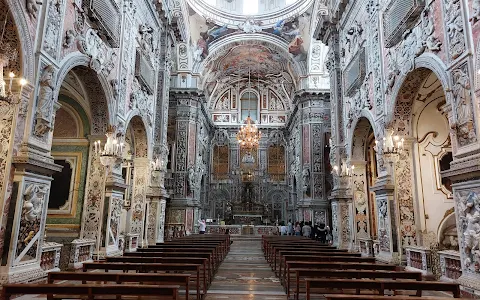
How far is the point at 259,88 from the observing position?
3297 centimetres

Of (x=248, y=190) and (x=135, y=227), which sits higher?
(x=248, y=190)

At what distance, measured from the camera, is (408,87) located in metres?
9.22

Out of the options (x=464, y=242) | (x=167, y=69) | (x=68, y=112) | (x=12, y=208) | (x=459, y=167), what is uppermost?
(x=167, y=69)

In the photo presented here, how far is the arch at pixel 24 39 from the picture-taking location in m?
5.80

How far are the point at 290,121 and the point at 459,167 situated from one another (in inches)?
899

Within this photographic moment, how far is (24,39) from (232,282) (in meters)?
6.30

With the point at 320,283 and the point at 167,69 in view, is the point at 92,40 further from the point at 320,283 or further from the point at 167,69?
the point at 320,283

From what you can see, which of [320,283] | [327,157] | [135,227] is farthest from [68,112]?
[327,157]

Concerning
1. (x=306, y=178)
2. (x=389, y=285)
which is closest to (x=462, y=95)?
(x=389, y=285)

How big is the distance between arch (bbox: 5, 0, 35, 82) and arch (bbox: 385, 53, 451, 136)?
8189 millimetres

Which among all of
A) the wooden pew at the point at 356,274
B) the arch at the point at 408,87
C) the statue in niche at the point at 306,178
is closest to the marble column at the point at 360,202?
the arch at the point at 408,87

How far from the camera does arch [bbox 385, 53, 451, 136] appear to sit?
25.4 feet

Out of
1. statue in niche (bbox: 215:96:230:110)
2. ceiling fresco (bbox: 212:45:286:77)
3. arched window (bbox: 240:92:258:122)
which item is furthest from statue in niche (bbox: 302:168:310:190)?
statue in niche (bbox: 215:96:230:110)

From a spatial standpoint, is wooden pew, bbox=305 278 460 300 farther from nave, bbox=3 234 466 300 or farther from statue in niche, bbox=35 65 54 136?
→ statue in niche, bbox=35 65 54 136
